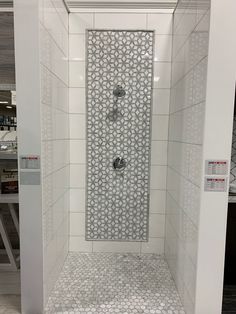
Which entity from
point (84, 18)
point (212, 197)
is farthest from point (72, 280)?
point (84, 18)

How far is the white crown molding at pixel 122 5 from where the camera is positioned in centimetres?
212

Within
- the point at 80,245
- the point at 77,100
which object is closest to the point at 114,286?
the point at 80,245

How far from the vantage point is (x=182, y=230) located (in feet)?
5.72

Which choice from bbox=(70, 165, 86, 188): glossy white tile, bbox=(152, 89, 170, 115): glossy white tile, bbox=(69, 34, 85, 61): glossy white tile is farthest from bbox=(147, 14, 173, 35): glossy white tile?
bbox=(70, 165, 86, 188): glossy white tile

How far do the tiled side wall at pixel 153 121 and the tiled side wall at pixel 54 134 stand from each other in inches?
3.9

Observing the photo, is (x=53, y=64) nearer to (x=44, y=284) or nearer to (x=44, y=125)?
(x=44, y=125)

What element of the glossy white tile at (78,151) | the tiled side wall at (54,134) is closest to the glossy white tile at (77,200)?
the tiled side wall at (54,134)

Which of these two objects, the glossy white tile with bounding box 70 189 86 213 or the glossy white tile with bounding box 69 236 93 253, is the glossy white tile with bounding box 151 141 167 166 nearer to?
the glossy white tile with bounding box 70 189 86 213

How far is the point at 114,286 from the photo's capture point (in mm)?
1919

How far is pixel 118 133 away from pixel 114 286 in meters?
1.30

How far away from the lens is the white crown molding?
212 centimetres

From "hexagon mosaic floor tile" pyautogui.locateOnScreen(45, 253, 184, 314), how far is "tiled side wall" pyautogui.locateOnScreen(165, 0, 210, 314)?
0.14 meters

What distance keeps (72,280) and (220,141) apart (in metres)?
1.58

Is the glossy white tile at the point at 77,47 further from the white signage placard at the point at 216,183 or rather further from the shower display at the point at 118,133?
the white signage placard at the point at 216,183
